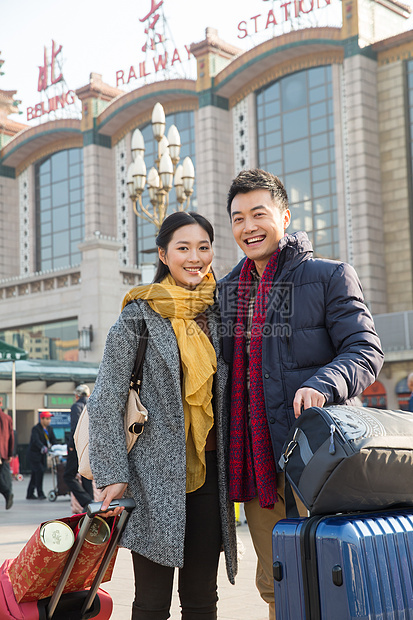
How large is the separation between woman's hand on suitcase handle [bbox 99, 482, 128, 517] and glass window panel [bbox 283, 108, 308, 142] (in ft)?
101

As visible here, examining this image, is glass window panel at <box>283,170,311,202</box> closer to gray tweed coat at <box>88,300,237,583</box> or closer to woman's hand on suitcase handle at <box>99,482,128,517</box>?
gray tweed coat at <box>88,300,237,583</box>

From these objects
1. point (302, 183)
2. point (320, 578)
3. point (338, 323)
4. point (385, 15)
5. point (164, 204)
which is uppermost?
point (385, 15)

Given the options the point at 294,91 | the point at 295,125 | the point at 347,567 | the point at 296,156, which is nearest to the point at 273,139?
the point at 295,125

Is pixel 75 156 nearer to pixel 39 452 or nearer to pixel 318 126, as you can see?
pixel 318 126

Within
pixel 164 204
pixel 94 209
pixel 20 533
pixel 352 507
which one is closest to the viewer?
pixel 352 507

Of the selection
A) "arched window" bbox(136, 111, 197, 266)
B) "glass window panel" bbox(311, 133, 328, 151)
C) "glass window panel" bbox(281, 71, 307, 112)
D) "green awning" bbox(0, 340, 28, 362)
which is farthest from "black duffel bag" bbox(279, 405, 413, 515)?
"arched window" bbox(136, 111, 197, 266)

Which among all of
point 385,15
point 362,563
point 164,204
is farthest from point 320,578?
point 385,15

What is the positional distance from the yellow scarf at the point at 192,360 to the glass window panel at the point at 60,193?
39025 mm

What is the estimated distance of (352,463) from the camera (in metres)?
2.15

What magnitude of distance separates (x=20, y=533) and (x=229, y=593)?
411 centimetres

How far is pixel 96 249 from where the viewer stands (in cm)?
2891

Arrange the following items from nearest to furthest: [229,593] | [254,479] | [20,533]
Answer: [254,479], [229,593], [20,533]

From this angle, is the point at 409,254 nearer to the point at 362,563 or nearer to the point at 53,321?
the point at 53,321

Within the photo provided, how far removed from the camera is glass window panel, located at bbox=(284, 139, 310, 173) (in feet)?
105
